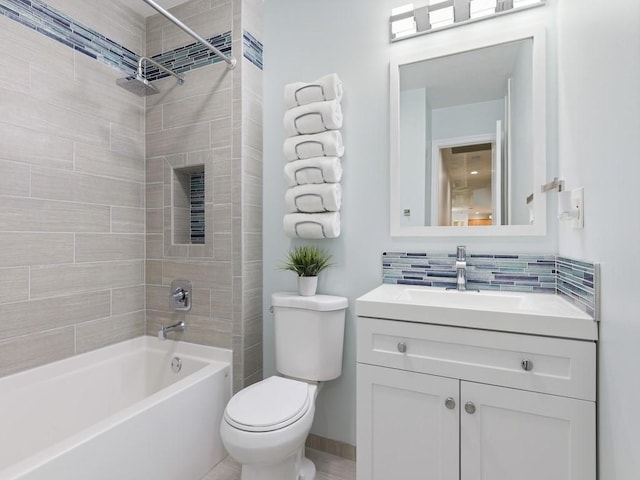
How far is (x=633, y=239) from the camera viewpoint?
812mm

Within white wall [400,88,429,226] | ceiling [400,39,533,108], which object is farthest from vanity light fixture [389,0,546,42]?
white wall [400,88,429,226]

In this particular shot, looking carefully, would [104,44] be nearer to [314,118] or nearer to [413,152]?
[314,118]

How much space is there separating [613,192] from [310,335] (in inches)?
51.8

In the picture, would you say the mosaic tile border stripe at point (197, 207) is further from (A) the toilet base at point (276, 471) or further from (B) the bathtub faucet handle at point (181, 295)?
(A) the toilet base at point (276, 471)

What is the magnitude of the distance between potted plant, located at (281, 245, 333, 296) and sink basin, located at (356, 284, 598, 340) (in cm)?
41

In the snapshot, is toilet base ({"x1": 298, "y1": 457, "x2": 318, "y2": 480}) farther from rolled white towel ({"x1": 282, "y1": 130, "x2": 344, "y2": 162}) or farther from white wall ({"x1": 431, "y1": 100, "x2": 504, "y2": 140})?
white wall ({"x1": 431, "y1": 100, "x2": 504, "y2": 140})

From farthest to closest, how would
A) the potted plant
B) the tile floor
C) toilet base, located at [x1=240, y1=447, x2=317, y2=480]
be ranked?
1. the potted plant
2. the tile floor
3. toilet base, located at [x1=240, y1=447, x2=317, y2=480]

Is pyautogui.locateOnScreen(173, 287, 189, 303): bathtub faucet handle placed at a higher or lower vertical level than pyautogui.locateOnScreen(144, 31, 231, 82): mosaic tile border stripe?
lower

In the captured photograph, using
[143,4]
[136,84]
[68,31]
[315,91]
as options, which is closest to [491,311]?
[315,91]

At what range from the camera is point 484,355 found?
1.17 metres

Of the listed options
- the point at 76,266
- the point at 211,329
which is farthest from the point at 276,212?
the point at 76,266

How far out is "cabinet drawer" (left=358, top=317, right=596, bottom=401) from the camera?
3.45 feet

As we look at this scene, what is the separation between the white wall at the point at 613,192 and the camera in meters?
0.81

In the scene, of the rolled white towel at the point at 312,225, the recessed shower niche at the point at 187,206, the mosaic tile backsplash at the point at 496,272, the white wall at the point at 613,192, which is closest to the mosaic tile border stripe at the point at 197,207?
the recessed shower niche at the point at 187,206
